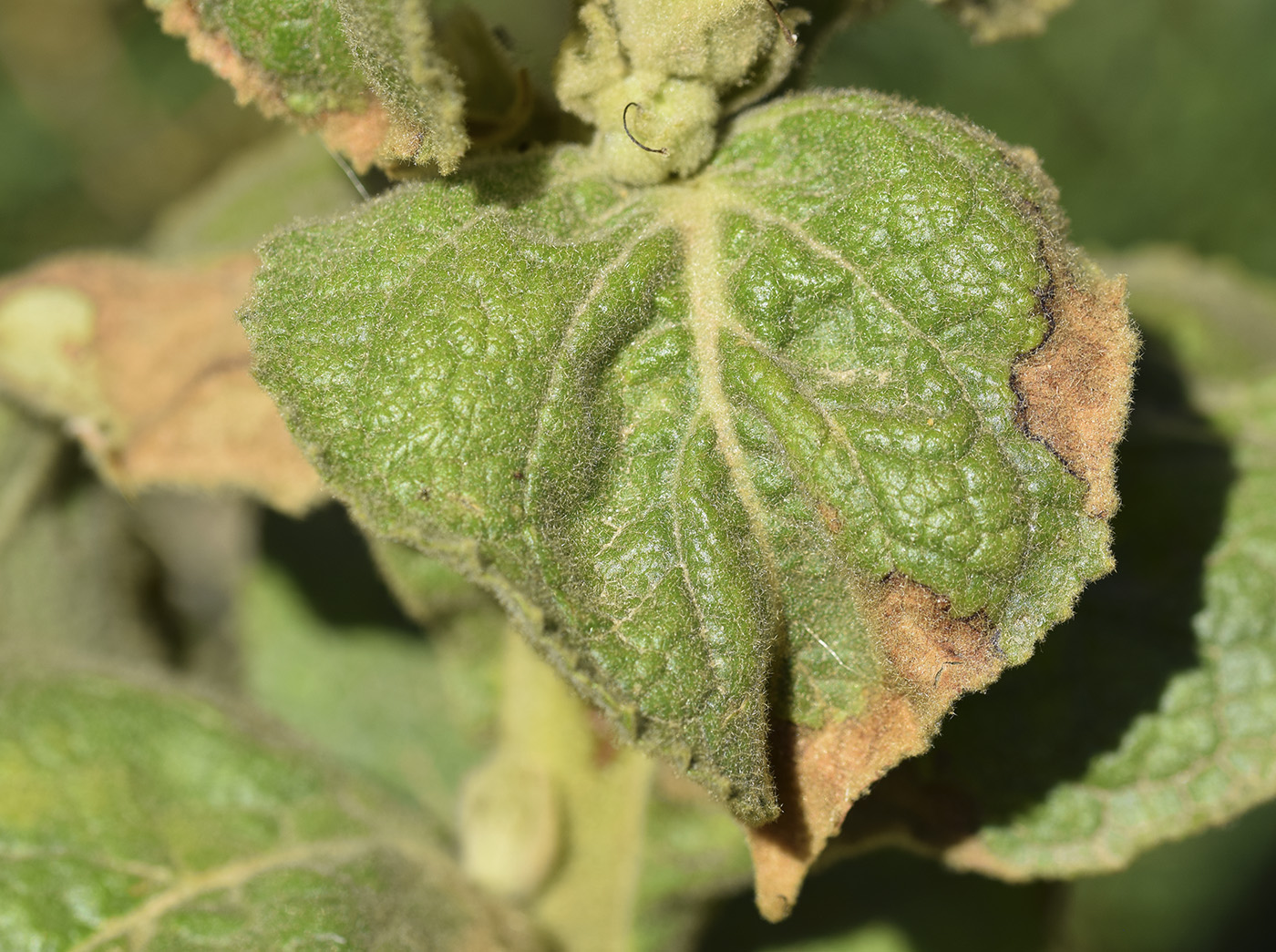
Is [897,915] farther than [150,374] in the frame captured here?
Yes

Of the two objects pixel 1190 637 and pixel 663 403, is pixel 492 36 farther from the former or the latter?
pixel 1190 637

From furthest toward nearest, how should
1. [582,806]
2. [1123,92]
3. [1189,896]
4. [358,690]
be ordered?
1. [1189,896]
2. [1123,92]
3. [358,690]
4. [582,806]

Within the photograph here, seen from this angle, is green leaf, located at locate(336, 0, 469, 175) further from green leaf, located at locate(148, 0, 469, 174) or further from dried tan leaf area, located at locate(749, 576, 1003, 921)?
dried tan leaf area, located at locate(749, 576, 1003, 921)

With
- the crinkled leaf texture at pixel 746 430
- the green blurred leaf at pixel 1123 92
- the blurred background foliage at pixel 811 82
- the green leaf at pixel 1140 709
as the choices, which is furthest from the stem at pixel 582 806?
the green blurred leaf at pixel 1123 92

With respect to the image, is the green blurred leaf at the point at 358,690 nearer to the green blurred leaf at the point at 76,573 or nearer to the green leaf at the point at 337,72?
the green blurred leaf at the point at 76,573

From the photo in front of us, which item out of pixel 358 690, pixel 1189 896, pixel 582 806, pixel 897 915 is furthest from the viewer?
pixel 1189 896

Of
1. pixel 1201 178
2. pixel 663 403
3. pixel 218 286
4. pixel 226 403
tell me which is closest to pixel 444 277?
pixel 663 403

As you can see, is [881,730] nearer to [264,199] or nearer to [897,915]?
[897,915]

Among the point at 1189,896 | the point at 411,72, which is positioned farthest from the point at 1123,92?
the point at 411,72
